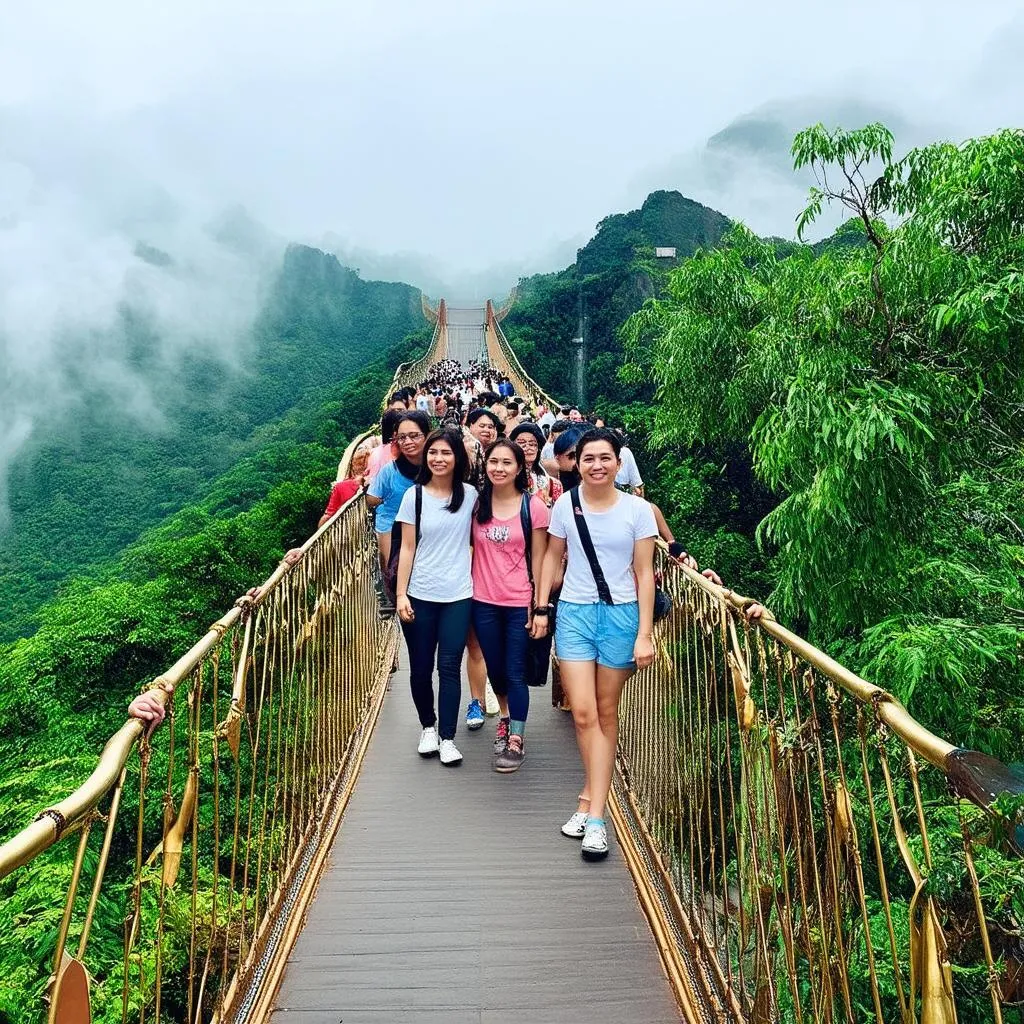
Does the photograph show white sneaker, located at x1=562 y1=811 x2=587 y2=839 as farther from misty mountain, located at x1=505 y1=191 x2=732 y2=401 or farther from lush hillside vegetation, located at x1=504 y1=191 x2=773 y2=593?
misty mountain, located at x1=505 y1=191 x2=732 y2=401

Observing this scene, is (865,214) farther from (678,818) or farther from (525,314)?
(525,314)

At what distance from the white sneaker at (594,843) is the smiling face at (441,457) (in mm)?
1486

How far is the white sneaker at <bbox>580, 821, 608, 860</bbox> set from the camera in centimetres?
301

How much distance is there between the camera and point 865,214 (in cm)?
633

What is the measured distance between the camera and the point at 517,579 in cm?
346

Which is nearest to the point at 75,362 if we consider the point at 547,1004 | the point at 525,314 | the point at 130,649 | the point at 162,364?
the point at 162,364

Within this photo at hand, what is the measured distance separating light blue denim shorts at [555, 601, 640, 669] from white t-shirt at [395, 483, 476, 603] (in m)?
0.62

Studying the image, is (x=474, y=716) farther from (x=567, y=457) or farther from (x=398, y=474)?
(x=567, y=457)

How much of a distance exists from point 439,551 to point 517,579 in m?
0.35

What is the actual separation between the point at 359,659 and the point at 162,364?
49468mm

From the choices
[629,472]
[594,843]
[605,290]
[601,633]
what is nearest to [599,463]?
[601,633]

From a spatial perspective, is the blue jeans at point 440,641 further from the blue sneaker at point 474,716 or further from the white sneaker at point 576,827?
the white sneaker at point 576,827

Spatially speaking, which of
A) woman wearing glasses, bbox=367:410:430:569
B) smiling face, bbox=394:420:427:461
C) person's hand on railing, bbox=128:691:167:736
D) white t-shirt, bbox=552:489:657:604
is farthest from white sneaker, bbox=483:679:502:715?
person's hand on railing, bbox=128:691:167:736

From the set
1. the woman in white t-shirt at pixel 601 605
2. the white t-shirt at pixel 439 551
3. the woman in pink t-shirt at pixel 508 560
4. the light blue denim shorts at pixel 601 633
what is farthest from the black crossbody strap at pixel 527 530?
the light blue denim shorts at pixel 601 633
